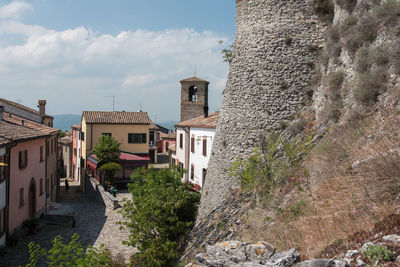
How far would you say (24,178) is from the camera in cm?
1773

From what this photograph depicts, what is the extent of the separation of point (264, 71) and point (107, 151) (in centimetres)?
2073

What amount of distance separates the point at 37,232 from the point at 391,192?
1811 cm

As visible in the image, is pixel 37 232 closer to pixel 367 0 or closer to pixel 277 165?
pixel 277 165

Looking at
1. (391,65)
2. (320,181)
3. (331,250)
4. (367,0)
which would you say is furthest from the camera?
(367,0)

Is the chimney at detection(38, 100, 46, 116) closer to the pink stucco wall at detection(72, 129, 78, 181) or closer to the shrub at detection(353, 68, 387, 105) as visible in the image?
the pink stucco wall at detection(72, 129, 78, 181)

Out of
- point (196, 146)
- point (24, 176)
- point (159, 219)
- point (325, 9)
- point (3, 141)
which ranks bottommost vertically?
point (159, 219)

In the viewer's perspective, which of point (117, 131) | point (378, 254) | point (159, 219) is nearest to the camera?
point (378, 254)

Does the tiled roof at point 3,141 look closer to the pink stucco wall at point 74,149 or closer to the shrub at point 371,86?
the shrub at point 371,86

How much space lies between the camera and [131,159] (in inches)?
1186

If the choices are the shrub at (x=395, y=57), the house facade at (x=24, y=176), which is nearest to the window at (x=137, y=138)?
the house facade at (x=24, y=176)

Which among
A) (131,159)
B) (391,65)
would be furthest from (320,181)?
(131,159)

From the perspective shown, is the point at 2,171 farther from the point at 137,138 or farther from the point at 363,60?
the point at 137,138

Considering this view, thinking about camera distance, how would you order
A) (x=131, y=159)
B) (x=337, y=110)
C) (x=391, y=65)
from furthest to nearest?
1. (x=131, y=159)
2. (x=337, y=110)
3. (x=391, y=65)

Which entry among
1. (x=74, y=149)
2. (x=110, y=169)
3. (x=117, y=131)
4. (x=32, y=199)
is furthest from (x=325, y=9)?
(x=74, y=149)
